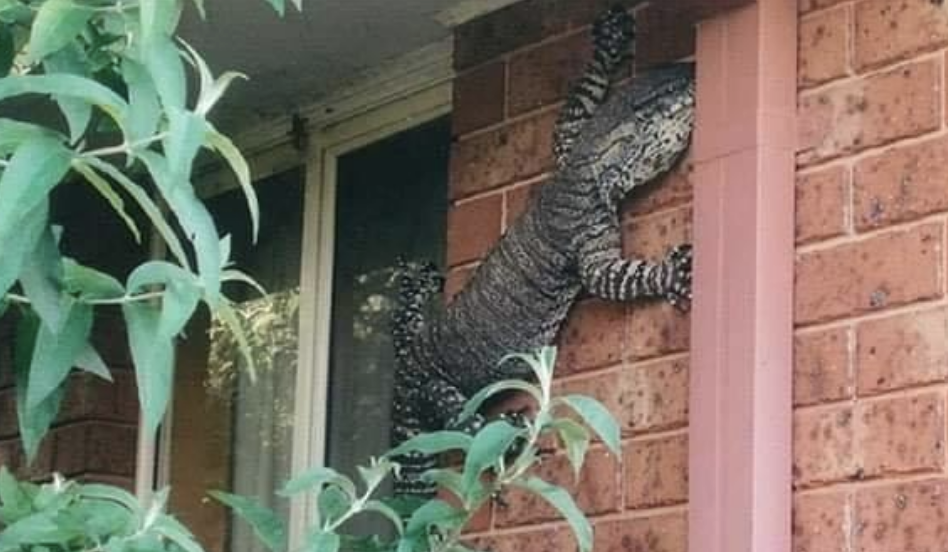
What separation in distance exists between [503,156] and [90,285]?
7.85 ft

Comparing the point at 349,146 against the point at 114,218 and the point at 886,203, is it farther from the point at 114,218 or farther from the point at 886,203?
the point at 886,203

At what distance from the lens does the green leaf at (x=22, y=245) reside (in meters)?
1.64

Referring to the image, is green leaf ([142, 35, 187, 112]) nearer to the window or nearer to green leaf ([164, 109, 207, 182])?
green leaf ([164, 109, 207, 182])

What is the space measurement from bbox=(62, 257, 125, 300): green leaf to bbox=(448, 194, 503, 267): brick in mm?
2347

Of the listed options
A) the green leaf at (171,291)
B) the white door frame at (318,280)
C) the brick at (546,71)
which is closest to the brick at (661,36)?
the brick at (546,71)

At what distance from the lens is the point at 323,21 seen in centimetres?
436

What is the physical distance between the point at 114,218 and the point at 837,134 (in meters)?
2.57

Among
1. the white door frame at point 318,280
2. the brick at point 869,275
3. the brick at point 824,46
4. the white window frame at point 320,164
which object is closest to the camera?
the brick at point 869,275

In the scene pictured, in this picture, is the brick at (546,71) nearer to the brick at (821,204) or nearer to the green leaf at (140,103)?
the brick at (821,204)

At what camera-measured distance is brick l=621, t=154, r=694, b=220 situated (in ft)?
12.1

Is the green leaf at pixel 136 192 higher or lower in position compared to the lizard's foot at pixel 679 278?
lower

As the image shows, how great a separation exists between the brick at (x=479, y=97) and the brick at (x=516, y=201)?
154 mm

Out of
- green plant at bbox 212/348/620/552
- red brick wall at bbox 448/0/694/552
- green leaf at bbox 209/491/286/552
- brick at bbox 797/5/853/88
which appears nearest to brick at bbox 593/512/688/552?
red brick wall at bbox 448/0/694/552

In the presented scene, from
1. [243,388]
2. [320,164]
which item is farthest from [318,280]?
[243,388]
